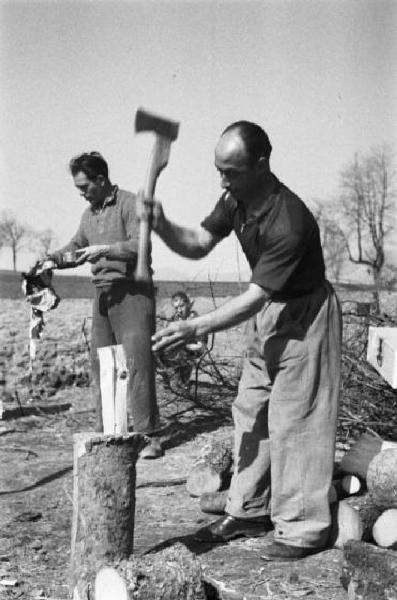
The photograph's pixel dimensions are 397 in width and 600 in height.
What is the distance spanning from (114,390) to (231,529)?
1016 mm

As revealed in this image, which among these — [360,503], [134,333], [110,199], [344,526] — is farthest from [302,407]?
[110,199]

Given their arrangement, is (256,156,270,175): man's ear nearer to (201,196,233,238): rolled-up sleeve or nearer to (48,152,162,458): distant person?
(201,196,233,238): rolled-up sleeve

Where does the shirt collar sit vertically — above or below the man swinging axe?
above

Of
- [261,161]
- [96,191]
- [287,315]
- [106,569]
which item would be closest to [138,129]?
[261,161]

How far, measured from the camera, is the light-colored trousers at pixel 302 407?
3.54 meters

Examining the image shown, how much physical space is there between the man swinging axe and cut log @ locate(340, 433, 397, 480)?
1450 mm

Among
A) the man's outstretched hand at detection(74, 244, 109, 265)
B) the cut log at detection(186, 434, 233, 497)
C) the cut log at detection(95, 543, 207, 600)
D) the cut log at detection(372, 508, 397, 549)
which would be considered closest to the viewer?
the cut log at detection(95, 543, 207, 600)

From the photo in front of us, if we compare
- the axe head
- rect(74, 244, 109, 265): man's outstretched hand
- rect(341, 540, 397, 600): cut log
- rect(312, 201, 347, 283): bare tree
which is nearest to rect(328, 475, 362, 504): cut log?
rect(341, 540, 397, 600): cut log

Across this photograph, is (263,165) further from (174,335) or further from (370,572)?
(370,572)

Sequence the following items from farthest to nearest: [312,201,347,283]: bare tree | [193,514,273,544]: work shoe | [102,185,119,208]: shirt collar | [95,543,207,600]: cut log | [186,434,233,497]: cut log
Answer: [312,201,347,283]: bare tree
[102,185,119,208]: shirt collar
[186,434,233,497]: cut log
[193,514,273,544]: work shoe
[95,543,207,600]: cut log

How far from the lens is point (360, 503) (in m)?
4.12

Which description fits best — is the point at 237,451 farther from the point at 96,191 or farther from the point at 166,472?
the point at 96,191

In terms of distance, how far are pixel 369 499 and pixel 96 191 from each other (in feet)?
7.99

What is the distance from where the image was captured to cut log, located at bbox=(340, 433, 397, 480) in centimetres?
426
